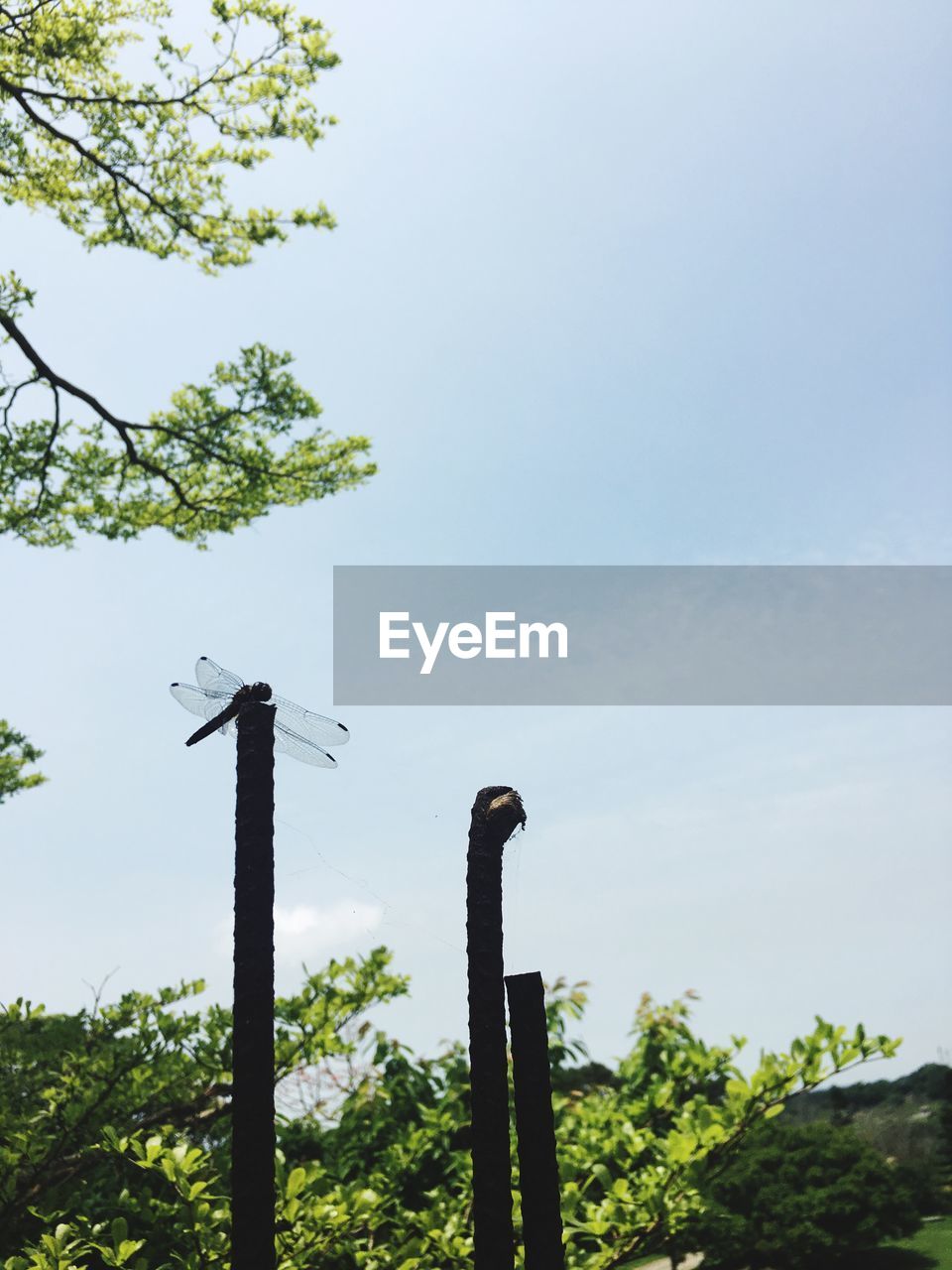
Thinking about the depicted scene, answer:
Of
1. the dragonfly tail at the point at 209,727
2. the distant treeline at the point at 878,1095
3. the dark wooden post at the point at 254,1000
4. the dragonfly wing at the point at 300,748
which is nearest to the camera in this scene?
the dark wooden post at the point at 254,1000

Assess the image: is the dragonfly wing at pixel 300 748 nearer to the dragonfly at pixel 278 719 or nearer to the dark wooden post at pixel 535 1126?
the dragonfly at pixel 278 719

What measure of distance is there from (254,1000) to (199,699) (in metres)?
1.50

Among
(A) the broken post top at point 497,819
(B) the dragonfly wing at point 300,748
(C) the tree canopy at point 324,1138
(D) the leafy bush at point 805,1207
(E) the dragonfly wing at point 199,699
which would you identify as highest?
(E) the dragonfly wing at point 199,699

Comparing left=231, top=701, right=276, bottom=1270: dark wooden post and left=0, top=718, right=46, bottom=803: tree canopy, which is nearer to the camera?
left=231, top=701, right=276, bottom=1270: dark wooden post

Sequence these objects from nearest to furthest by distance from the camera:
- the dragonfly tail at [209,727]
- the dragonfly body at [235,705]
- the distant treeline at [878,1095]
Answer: the dragonfly body at [235,705] < the dragonfly tail at [209,727] < the distant treeline at [878,1095]

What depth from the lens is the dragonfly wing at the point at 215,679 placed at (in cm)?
432

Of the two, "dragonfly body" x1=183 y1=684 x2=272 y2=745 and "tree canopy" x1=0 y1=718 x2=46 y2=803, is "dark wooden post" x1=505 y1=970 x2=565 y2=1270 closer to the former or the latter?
"dragonfly body" x1=183 y1=684 x2=272 y2=745

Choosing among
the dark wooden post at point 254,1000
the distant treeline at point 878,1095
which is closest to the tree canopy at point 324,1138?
the dark wooden post at point 254,1000

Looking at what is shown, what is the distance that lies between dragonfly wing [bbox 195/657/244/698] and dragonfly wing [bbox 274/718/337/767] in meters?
0.28

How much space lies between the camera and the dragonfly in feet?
13.7

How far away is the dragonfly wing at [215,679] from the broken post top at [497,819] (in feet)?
4.38

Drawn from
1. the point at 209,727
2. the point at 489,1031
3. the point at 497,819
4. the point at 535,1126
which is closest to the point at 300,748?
the point at 209,727

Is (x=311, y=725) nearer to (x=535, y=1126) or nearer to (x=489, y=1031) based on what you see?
(x=489, y=1031)

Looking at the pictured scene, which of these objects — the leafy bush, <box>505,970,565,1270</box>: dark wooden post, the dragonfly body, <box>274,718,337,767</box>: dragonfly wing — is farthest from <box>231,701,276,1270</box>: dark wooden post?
the leafy bush
